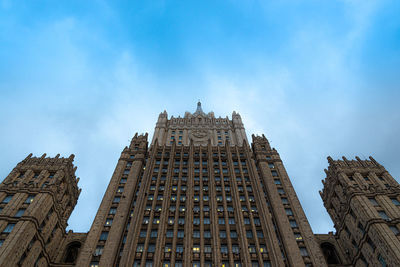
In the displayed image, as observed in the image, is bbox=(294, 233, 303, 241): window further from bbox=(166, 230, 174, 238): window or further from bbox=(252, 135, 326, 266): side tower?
bbox=(166, 230, 174, 238): window

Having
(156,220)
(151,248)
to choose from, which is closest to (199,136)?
(156,220)

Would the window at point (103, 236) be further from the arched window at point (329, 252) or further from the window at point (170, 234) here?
the arched window at point (329, 252)

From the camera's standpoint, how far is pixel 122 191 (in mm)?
62312

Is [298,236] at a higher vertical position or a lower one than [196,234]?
higher

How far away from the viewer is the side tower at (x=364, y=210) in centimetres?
4566

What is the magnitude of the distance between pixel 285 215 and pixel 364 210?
12177 millimetres

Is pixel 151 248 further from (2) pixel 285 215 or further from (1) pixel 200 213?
(2) pixel 285 215

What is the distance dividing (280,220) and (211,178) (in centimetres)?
1598

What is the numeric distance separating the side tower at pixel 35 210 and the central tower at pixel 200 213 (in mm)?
7143

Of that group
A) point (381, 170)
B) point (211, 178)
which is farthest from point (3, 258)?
point (381, 170)

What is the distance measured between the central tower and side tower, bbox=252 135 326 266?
0.50ft

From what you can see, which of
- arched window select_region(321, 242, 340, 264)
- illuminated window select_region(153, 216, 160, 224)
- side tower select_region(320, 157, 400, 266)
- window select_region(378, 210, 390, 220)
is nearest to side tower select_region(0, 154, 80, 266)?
illuminated window select_region(153, 216, 160, 224)

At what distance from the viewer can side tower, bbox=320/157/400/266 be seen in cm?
4566

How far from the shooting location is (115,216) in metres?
55.0
